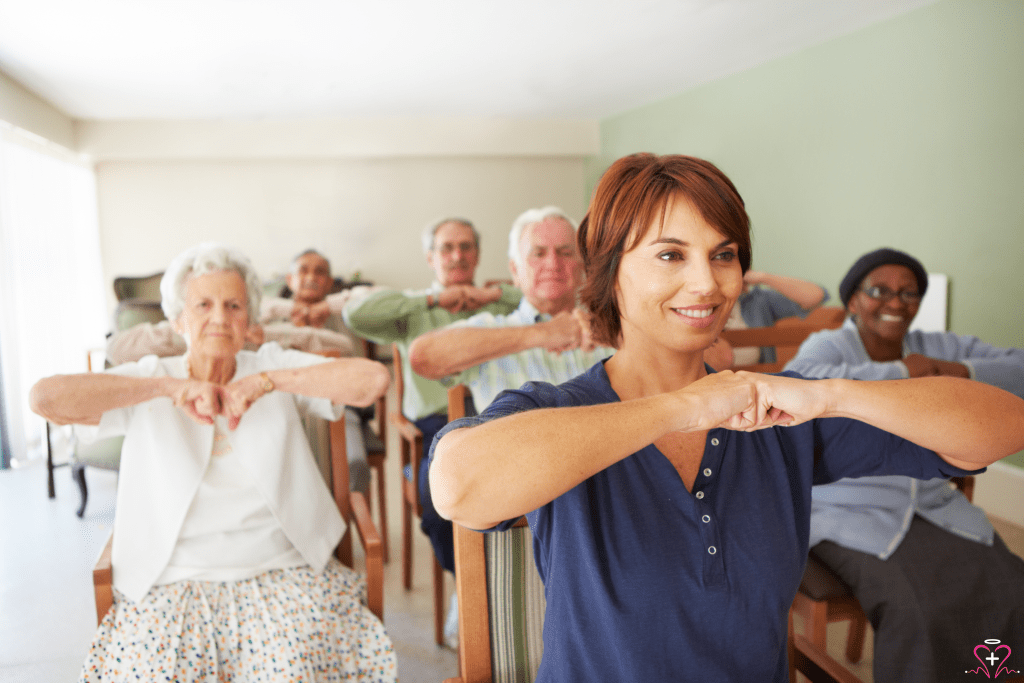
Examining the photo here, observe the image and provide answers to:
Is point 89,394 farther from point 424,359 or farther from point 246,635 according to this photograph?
point 424,359

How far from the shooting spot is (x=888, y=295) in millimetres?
2170

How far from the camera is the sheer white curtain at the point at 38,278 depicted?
191 inches

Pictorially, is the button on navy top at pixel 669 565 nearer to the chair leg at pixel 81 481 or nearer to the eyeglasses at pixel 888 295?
the eyeglasses at pixel 888 295

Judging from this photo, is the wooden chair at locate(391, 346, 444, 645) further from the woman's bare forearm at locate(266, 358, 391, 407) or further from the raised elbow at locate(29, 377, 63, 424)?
the raised elbow at locate(29, 377, 63, 424)

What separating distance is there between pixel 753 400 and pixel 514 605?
539mm

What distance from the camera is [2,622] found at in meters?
2.55

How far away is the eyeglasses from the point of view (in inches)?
85.4

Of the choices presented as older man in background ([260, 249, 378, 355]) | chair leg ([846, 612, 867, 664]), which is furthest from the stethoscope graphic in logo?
older man in background ([260, 249, 378, 355])

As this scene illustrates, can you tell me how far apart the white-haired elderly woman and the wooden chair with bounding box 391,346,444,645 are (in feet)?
2.03

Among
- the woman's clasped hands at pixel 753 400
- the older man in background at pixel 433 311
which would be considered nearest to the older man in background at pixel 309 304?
the older man in background at pixel 433 311

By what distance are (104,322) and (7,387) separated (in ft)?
9.38

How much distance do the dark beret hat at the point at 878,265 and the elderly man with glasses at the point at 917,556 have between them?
20 cm

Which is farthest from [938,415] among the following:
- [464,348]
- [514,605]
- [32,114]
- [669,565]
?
[32,114]

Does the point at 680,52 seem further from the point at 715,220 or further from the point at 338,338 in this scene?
the point at 715,220
